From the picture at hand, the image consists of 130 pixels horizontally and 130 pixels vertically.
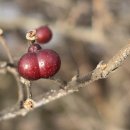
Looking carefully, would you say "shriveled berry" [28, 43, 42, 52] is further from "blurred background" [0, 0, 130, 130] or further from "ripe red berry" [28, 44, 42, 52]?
"blurred background" [0, 0, 130, 130]

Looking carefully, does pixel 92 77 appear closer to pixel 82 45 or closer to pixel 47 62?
pixel 47 62

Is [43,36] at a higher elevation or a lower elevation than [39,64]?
higher

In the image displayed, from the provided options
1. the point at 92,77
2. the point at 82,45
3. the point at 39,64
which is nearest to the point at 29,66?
the point at 39,64

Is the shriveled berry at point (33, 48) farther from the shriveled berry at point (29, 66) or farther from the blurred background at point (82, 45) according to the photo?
the blurred background at point (82, 45)

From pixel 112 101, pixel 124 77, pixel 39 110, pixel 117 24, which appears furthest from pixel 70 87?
pixel 39 110

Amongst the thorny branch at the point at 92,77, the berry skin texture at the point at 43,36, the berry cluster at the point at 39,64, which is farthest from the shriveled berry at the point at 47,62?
the berry skin texture at the point at 43,36

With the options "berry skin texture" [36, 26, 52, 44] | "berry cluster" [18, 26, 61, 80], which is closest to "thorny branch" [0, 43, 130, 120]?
"berry cluster" [18, 26, 61, 80]
